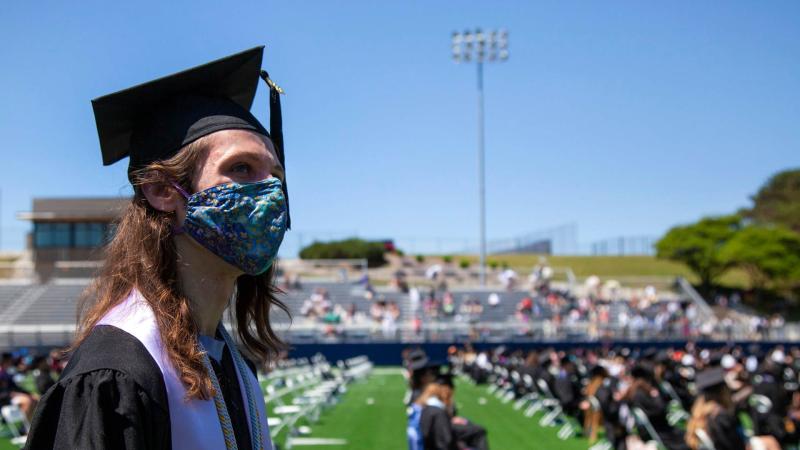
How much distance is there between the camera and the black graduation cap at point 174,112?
1.69 m

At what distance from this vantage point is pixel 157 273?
1.61m

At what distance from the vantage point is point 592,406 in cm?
1366

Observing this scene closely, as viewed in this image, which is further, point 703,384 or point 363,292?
point 363,292

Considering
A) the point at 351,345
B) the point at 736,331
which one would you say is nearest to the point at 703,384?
the point at 351,345

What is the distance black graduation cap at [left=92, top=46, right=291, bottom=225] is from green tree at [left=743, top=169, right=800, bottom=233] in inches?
2788

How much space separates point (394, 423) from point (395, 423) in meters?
0.02

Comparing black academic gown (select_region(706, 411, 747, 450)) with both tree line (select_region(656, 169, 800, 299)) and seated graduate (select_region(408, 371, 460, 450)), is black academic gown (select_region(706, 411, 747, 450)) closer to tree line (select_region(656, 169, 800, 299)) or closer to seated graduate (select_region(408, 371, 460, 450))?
seated graduate (select_region(408, 371, 460, 450))

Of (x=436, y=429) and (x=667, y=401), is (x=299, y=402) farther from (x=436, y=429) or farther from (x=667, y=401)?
(x=436, y=429)

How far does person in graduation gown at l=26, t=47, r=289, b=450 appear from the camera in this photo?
135 cm

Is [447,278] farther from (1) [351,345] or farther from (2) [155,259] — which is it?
(2) [155,259]

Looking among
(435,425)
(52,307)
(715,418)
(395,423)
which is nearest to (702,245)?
(52,307)

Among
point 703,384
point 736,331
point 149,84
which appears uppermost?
point 149,84

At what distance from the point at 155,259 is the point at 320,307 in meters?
34.9

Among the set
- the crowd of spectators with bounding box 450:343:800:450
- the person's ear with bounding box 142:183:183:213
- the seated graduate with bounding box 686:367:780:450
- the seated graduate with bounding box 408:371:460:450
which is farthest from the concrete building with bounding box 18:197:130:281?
the person's ear with bounding box 142:183:183:213
